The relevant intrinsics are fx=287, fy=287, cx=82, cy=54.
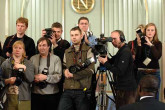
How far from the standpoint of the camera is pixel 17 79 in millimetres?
3406

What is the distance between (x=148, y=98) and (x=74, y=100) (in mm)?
1588

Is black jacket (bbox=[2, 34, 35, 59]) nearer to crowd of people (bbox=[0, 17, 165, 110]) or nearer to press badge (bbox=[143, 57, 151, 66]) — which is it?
crowd of people (bbox=[0, 17, 165, 110])

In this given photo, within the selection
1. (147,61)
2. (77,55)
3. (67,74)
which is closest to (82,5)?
(147,61)

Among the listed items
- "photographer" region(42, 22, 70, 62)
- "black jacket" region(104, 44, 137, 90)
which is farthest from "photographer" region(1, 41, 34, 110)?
"black jacket" region(104, 44, 137, 90)

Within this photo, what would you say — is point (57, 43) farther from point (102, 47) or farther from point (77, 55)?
point (102, 47)

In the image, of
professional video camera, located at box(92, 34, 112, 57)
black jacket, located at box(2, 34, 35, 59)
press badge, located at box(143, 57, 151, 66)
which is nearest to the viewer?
professional video camera, located at box(92, 34, 112, 57)

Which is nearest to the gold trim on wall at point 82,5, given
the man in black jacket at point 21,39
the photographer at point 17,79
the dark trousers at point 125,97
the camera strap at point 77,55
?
the man in black jacket at point 21,39

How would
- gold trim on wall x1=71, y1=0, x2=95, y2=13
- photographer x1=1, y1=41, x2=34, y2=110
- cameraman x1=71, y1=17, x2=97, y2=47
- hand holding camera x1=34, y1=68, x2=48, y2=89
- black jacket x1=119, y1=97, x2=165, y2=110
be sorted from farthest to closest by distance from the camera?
gold trim on wall x1=71, y1=0, x2=95, y2=13 → cameraman x1=71, y1=17, x2=97, y2=47 → hand holding camera x1=34, y1=68, x2=48, y2=89 → photographer x1=1, y1=41, x2=34, y2=110 → black jacket x1=119, y1=97, x2=165, y2=110

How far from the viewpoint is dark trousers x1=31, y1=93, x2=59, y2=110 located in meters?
3.64

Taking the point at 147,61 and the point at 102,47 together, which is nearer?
the point at 102,47

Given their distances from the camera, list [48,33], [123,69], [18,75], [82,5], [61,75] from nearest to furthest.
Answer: [123,69]
[18,75]
[61,75]
[48,33]
[82,5]

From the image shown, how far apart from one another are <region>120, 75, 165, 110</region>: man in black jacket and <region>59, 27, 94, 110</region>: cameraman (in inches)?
55.2

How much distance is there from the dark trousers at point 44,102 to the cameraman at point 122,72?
82 centimetres

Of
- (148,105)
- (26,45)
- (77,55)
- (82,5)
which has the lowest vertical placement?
(148,105)
